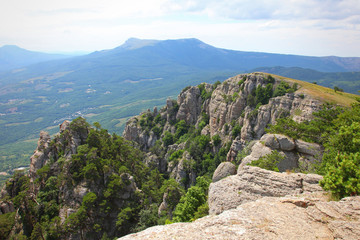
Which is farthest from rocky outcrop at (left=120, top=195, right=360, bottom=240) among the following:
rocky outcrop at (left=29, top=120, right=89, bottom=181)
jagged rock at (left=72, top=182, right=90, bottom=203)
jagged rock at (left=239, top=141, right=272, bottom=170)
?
rocky outcrop at (left=29, top=120, right=89, bottom=181)

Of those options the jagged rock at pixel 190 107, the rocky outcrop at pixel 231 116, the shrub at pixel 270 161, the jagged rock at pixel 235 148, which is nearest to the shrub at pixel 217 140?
the rocky outcrop at pixel 231 116

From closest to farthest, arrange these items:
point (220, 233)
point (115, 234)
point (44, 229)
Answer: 1. point (220, 233)
2. point (44, 229)
3. point (115, 234)

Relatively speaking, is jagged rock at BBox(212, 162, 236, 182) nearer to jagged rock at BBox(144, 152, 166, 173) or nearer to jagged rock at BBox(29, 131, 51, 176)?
jagged rock at BBox(29, 131, 51, 176)

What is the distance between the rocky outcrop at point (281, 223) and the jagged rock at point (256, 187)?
6.50 ft

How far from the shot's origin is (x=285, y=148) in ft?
95.0

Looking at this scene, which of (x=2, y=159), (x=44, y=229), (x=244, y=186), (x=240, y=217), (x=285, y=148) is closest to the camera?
(x=240, y=217)

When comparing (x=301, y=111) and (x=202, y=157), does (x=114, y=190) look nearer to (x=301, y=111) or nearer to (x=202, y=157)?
(x=202, y=157)

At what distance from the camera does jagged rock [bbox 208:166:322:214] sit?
56.4 ft

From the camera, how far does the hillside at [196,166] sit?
59.7 ft

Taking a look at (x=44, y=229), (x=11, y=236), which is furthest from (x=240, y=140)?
(x=11, y=236)

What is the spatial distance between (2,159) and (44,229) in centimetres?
21139

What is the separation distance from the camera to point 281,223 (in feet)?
42.2

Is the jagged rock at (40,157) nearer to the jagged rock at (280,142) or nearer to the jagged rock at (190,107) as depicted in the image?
the jagged rock at (190,107)

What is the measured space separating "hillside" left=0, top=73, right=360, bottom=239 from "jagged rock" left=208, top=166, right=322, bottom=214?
0.08m
